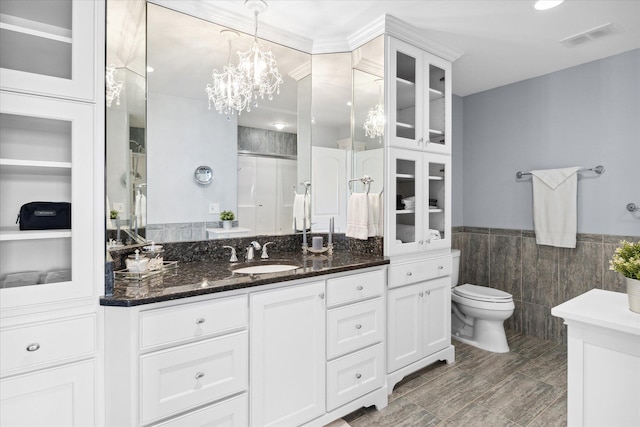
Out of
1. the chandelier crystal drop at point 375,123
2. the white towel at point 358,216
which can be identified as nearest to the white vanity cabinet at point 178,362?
the white towel at point 358,216

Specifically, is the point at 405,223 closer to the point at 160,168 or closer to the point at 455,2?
the point at 455,2

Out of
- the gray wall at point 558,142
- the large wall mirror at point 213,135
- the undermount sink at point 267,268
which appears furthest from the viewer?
the gray wall at point 558,142

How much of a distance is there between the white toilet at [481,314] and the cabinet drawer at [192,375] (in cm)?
217

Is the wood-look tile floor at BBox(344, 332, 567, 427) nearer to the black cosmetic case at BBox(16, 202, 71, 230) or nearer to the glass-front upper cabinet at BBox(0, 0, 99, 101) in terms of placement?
the black cosmetic case at BBox(16, 202, 71, 230)

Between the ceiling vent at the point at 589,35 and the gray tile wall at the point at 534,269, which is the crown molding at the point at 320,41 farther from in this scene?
the gray tile wall at the point at 534,269

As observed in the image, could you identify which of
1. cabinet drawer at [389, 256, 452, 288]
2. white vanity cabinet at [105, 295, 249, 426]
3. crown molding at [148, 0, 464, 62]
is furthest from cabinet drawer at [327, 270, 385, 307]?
crown molding at [148, 0, 464, 62]

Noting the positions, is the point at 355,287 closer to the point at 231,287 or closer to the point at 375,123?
the point at 231,287

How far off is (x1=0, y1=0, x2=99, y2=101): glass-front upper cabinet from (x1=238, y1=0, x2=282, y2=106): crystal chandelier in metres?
0.96

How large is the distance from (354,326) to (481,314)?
149cm

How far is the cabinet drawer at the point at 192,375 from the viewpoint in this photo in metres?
1.37

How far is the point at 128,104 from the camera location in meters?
1.83

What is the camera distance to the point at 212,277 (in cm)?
168

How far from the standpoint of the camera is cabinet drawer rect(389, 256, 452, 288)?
2272 mm

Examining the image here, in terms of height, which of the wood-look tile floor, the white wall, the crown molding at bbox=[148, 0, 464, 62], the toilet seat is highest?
the crown molding at bbox=[148, 0, 464, 62]
